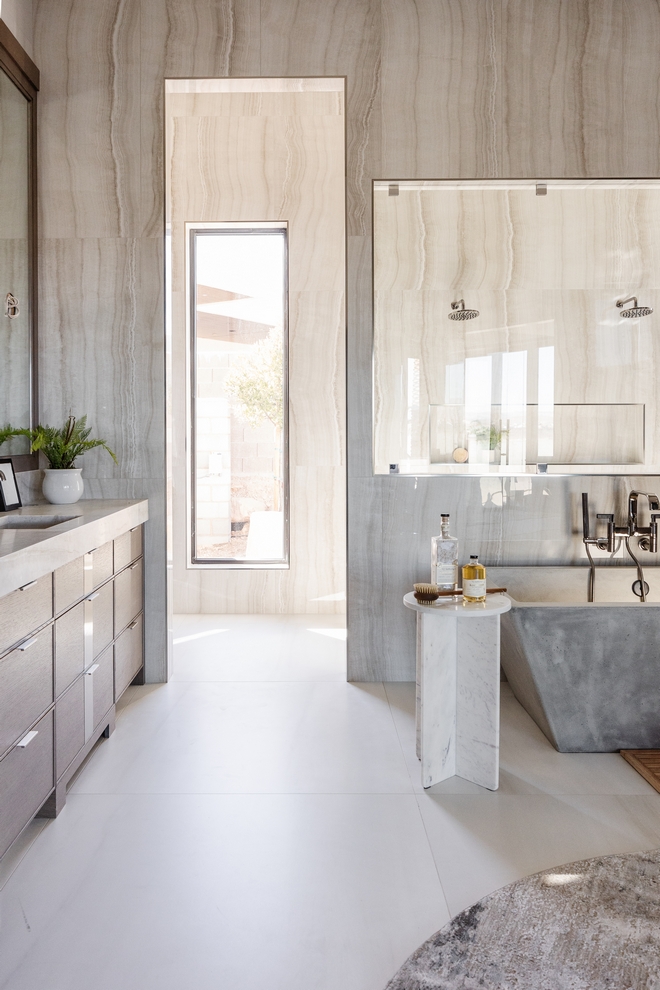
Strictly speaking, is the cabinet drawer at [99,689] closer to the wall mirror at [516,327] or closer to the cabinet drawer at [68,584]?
the cabinet drawer at [68,584]

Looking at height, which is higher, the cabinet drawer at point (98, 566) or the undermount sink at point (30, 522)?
the undermount sink at point (30, 522)

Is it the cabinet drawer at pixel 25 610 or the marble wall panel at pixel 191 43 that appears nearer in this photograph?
the cabinet drawer at pixel 25 610

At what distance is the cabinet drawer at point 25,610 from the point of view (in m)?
1.71

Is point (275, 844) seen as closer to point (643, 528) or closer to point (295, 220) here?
point (643, 528)

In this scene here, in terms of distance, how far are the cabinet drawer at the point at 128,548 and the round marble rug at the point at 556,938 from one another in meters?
1.84

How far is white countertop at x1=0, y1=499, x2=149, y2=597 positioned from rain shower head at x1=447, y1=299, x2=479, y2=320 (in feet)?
6.01

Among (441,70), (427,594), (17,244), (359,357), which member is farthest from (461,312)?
(17,244)

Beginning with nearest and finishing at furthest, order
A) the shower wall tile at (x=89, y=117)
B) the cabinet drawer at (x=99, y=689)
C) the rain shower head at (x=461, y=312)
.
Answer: the cabinet drawer at (x=99, y=689) < the shower wall tile at (x=89, y=117) < the rain shower head at (x=461, y=312)

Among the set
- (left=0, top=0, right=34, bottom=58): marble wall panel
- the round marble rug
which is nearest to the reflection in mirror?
(left=0, top=0, right=34, bottom=58): marble wall panel

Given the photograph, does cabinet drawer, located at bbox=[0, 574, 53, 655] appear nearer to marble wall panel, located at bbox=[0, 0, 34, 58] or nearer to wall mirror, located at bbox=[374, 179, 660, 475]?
wall mirror, located at bbox=[374, 179, 660, 475]

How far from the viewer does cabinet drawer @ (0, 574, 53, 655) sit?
1713 millimetres

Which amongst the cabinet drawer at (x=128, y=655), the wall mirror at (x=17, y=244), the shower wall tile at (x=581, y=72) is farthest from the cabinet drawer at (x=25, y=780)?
the shower wall tile at (x=581, y=72)

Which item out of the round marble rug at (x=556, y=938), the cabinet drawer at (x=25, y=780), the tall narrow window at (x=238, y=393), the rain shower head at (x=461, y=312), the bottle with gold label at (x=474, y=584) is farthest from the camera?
the tall narrow window at (x=238, y=393)

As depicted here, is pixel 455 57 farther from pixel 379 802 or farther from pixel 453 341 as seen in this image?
pixel 379 802
